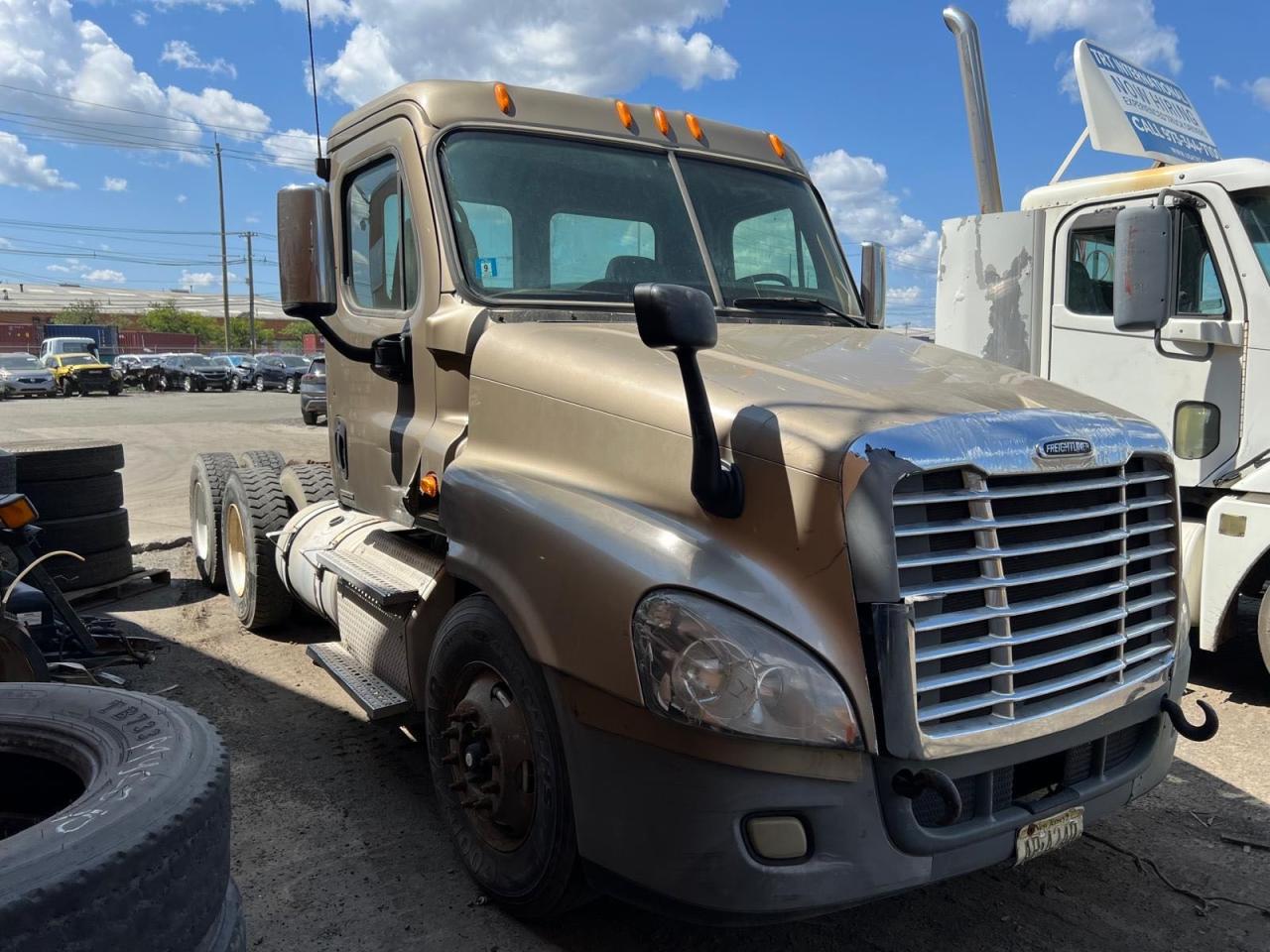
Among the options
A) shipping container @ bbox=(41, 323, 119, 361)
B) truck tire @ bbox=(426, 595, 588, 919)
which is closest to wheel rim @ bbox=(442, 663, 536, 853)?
truck tire @ bbox=(426, 595, 588, 919)

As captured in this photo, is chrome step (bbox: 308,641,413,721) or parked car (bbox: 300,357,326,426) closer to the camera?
chrome step (bbox: 308,641,413,721)

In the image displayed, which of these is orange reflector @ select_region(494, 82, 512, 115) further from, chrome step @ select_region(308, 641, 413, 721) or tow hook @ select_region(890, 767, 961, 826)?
tow hook @ select_region(890, 767, 961, 826)

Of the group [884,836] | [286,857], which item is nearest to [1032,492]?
[884,836]

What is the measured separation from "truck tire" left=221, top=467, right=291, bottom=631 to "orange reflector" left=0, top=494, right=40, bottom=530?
1235 millimetres

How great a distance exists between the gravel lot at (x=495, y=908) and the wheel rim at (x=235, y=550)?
881 millimetres

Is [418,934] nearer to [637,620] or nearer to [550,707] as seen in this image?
[550,707]

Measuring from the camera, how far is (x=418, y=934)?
294 cm

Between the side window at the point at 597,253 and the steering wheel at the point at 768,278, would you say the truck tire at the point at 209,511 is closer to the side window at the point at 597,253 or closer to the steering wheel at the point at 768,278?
the side window at the point at 597,253

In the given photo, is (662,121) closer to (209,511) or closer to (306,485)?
(306,485)

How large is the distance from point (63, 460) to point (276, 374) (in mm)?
38836

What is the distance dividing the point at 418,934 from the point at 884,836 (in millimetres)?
1522

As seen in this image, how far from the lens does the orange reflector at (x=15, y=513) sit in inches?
186

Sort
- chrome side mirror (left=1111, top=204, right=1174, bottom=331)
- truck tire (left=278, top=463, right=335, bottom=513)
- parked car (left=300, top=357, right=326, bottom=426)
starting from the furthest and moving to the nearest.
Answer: parked car (left=300, top=357, right=326, bottom=426) → truck tire (left=278, top=463, right=335, bottom=513) → chrome side mirror (left=1111, top=204, right=1174, bottom=331)

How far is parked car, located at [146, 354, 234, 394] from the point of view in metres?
41.1
